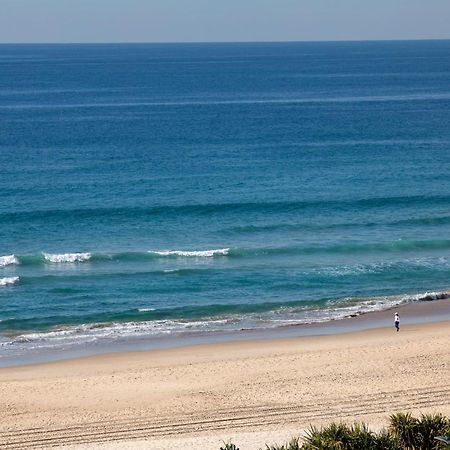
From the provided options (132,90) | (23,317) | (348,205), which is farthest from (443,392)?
(132,90)

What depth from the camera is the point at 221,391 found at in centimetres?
3528

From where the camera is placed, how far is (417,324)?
45219 mm

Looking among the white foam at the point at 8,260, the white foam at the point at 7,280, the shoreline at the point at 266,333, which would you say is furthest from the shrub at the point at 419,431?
the white foam at the point at 8,260

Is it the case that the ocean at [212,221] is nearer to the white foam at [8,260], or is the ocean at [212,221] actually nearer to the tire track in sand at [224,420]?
the white foam at [8,260]

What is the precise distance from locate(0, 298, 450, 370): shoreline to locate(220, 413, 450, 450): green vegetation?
1528 centimetres

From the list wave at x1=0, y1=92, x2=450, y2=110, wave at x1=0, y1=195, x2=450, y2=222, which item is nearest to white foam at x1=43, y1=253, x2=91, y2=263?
wave at x1=0, y1=195, x2=450, y2=222

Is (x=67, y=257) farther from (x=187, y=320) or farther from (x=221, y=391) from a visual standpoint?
(x=221, y=391)

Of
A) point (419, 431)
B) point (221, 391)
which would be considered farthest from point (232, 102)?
point (419, 431)

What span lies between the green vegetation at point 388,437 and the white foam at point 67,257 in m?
28.1

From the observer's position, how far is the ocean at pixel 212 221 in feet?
155

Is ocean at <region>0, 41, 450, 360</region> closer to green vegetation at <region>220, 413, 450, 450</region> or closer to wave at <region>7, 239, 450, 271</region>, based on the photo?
wave at <region>7, 239, 450, 271</region>

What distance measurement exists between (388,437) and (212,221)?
119 ft

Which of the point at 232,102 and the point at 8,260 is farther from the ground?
the point at 232,102

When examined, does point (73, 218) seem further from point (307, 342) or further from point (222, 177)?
point (307, 342)
